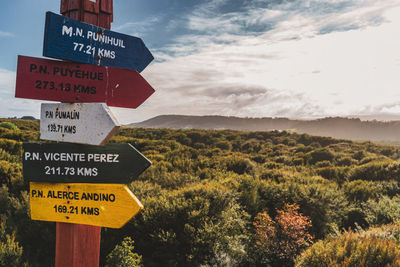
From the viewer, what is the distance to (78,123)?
2.04 m

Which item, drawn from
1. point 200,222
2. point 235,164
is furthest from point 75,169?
point 235,164

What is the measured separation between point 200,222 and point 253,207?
2329 mm

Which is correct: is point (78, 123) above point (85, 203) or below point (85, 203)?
above

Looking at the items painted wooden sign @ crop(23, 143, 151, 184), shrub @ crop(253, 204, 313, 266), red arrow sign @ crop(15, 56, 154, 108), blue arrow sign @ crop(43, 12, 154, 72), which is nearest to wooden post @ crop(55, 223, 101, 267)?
painted wooden sign @ crop(23, 143, 151, 184)

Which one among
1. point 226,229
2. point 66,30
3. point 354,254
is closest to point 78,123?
point 66,30

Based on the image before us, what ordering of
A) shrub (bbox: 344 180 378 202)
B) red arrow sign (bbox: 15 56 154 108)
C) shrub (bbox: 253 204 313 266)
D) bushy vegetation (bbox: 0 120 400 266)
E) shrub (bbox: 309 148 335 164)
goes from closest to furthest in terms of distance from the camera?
red arrow sign (bbox: 15 56 154 108)
bushy vegetation (bbox: 0 120 400 266)
shrub (bbox: 253 204 313 266)
shrub (bbox: 344 180 378 202)
shrub (bbox: 309 148 335 164)

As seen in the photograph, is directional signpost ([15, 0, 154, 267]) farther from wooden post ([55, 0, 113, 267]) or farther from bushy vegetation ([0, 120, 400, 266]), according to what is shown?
bushy vegetation ([0, 120, 400, 266])

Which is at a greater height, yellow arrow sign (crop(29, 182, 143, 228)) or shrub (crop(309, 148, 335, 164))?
yellow arrow sign (crop(29, 182, 143, 228))

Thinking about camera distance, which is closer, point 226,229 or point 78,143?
point 78,143

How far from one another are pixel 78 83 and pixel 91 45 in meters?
0.34

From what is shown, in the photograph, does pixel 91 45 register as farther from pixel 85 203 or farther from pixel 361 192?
pixel 361 192

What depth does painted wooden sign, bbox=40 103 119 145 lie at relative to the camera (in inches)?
75.5

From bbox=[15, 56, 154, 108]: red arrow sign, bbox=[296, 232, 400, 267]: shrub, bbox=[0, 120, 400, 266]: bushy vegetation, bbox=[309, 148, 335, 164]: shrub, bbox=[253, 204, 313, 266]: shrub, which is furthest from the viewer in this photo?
bbox=[309, 148, 335, 164]: shrub

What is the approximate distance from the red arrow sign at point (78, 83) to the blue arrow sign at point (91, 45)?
8 cm
